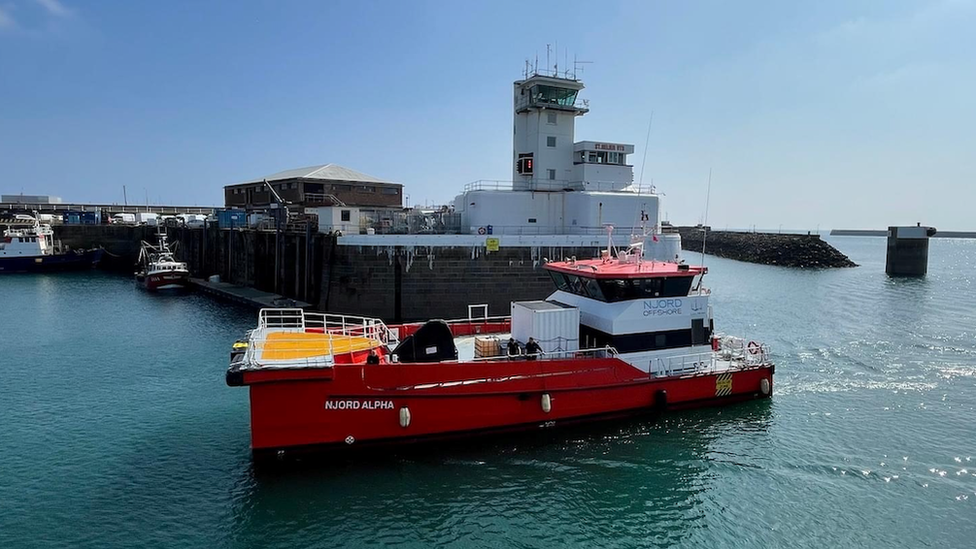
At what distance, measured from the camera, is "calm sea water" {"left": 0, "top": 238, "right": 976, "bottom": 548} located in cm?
964

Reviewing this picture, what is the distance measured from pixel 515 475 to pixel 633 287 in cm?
546

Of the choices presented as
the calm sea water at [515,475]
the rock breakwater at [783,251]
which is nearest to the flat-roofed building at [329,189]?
the calm sea water at [515,475]

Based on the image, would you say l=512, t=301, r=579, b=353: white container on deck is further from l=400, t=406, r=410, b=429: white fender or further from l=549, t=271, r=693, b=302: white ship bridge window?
l=400, t=406, r=410, b=429: white fender

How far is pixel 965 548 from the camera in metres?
9.41

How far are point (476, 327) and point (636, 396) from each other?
5.04 metres

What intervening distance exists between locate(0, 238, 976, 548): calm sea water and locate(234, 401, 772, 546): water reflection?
0.04 metres

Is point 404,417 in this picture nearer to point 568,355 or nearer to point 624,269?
point 568,355

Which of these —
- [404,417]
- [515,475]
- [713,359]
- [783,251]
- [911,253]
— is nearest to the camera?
[515,475]

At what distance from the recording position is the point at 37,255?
50.3 meters

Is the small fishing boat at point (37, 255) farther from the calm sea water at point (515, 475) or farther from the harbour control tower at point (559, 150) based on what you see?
the harbour control tower at point (559, 150)

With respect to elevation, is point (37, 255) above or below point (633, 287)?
below

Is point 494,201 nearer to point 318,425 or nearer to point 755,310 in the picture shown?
point 755,310

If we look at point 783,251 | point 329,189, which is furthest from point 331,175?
point 783,251

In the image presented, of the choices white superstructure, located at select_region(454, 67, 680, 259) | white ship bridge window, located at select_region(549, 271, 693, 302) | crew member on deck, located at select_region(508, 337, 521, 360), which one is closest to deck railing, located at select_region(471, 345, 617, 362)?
crew member on deck, located at select_region(508, 337, 521, 360)
